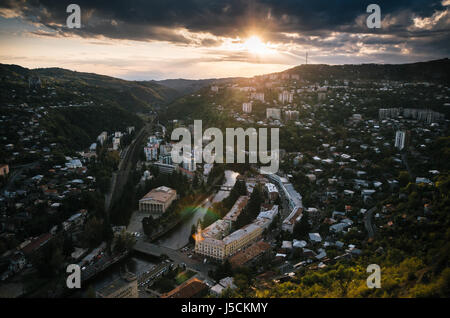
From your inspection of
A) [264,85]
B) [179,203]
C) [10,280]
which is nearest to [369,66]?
[264,85]

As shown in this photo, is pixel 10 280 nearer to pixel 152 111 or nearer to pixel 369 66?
pixel 152 111

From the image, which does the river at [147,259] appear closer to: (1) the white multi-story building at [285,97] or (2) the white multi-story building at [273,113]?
(2) the white multi-story building at [273,113]

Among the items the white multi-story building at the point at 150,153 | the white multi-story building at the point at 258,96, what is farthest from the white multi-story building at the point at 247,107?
the white multi-story building at the point at 150,153

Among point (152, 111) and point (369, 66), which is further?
point (152, 111)

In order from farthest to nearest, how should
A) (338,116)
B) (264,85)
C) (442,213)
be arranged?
(264,85) → (338,116) → (442,213)

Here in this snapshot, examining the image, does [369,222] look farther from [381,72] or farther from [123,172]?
[381,72]
